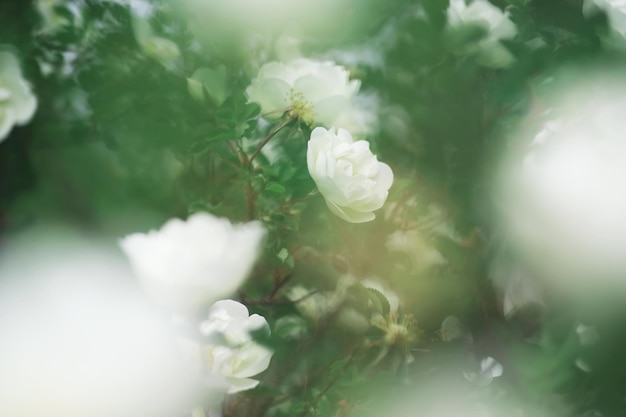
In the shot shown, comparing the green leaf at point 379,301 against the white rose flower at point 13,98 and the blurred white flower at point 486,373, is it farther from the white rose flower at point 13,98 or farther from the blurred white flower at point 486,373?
the white rose flower at point 13,98

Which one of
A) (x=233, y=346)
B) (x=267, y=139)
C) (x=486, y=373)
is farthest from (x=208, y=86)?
(x=486, y=373)

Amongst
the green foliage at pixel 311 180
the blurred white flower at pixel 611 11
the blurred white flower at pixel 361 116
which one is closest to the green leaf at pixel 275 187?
the green foliage at pixel 311 180

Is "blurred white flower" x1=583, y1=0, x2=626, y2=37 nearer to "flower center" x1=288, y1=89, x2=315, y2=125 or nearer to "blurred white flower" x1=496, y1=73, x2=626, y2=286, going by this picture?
"blurred white flower" x1=496, y1=73, x2=626, y2=286

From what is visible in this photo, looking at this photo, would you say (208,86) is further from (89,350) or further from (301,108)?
(89,350)

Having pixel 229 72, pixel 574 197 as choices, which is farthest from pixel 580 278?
pixel 229 72

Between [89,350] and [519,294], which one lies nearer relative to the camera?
[89,350]
